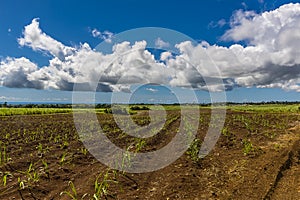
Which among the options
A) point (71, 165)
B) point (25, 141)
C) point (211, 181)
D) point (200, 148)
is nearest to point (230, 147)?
point (200, 148)

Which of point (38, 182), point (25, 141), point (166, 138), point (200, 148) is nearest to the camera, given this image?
point (38, 182)

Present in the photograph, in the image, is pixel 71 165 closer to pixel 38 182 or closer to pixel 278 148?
pixel 38 182

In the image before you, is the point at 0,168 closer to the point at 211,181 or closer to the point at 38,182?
the point at 38,182

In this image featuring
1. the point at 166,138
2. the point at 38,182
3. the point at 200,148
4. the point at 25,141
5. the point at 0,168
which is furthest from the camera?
the point at 166,138

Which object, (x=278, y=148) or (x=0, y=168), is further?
(x=278, y=148)

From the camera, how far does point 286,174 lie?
7.61 metres

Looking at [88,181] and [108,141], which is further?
[108,141]

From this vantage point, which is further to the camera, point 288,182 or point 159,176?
point 159,176

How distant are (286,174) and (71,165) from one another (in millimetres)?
6293

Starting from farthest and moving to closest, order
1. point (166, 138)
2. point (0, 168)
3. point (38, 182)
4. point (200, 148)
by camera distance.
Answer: point (166, 138), point (200, 148), point (0, 168), point (38, 182)

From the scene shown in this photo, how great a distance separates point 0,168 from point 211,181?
6089mm

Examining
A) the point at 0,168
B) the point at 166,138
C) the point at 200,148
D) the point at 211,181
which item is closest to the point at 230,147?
the point at 200,148

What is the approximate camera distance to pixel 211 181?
711cm

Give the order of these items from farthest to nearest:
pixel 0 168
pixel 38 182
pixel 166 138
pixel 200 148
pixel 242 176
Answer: pixel 166 138 < pixel 200 148 < pixel 0 168 < pixel 242 176 < pixel 38 182
